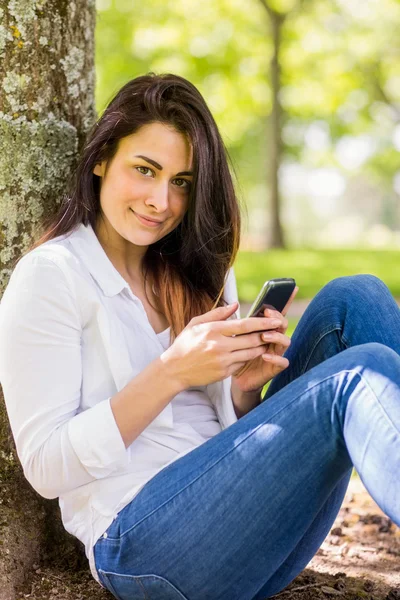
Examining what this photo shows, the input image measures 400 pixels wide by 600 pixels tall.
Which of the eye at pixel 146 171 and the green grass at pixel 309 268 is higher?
the eye at pixel 146 171

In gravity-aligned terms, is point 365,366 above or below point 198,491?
above

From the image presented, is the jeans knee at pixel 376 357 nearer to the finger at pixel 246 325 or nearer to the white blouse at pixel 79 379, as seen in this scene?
the finger at pixel 246 325

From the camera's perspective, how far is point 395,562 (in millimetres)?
2824

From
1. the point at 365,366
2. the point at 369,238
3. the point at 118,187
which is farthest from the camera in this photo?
the point at 369,238

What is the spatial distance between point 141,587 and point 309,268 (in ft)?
29.9

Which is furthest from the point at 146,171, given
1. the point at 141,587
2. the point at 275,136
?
the point at 275,136

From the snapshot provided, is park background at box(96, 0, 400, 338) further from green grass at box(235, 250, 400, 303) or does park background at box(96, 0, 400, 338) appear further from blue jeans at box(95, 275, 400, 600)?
blue jeans at box(95, 275, 400, 600)

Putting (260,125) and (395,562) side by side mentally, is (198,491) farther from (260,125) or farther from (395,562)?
(260,125)

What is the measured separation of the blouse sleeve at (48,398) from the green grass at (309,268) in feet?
21.0

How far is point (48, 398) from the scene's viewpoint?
1.94 meters

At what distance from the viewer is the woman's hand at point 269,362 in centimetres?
203

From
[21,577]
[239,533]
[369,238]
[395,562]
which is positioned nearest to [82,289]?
[239,533]

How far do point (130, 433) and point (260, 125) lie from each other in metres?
21.1

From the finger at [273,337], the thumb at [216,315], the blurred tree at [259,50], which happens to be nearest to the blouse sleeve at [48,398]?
the thumb at [216,315]
